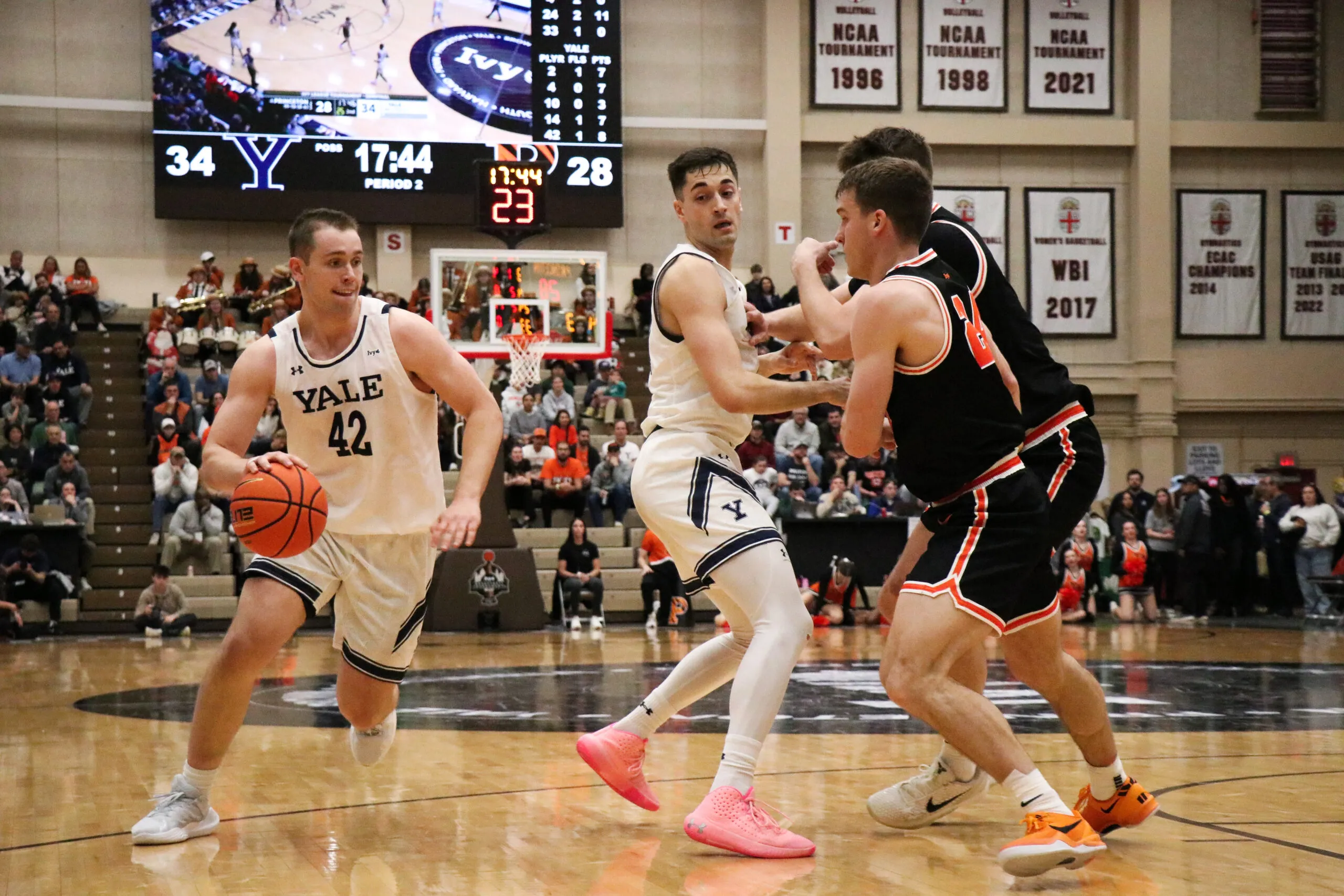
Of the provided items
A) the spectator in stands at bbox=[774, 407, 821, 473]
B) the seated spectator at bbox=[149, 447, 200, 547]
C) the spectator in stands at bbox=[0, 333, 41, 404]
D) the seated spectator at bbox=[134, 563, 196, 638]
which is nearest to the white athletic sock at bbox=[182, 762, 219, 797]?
the seated spectator at bbox=[134, 563, 196, 638]

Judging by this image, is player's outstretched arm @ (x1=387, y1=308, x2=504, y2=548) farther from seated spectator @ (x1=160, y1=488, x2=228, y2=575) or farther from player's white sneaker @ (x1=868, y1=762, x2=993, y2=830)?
seated spectator @ (x1=160, y1=488, x2=228, y2=575)

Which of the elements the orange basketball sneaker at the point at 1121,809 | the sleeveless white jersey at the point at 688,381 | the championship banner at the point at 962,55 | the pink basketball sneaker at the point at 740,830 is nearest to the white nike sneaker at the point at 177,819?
the pink basketball sneaker at the point at 740,830

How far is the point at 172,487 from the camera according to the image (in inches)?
662

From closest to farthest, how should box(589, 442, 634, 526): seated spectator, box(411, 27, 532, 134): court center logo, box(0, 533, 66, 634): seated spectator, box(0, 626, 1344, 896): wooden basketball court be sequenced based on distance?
box(0, 626, 1344, 896): wooden basketball court, box(0, 533, 66, 634): seated spectator, box(589, 442, 634, 526): seated spectator, box(411, 27, 532, 134): court center logo

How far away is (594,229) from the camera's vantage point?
24.6m

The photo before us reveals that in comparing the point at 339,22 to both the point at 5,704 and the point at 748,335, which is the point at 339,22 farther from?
the point at 748,335

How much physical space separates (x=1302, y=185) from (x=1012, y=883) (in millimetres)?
25500

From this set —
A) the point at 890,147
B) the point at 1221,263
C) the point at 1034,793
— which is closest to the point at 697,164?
the point at 890,147

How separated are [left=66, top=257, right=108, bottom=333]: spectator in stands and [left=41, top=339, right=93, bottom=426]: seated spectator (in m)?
2.66

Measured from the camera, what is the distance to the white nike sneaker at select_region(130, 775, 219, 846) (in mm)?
4582

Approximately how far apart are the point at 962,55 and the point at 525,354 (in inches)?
475

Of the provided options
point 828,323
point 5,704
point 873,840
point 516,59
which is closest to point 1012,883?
point 873,840

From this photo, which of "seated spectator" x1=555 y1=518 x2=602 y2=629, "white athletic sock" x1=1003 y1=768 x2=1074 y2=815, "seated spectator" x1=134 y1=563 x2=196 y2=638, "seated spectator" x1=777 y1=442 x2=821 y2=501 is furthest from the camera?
"seated spectator" x1=777 y1=442 x2=821 y2=501

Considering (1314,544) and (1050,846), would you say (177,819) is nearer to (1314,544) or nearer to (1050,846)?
A: (1050,846)
